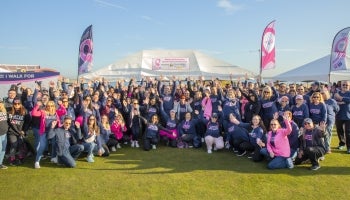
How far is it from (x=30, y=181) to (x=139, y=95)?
17.2 feet

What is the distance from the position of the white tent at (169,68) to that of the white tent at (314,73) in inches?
165

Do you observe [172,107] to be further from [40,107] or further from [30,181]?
[30,181]

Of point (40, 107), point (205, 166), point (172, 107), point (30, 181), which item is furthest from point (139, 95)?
point (30, 181)

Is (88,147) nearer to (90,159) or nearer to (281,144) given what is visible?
(90,159)

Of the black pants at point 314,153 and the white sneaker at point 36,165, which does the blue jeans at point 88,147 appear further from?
the black pants at point 314,153

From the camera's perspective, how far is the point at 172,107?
1003 centimetres

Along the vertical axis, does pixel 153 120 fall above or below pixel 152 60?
below

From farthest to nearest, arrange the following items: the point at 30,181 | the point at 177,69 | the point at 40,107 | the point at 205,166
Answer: the point at 177,69 < the point at 40,107 < the point at 205,166 < the point at 30,181

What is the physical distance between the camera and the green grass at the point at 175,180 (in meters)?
5.25

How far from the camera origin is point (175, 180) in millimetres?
5980

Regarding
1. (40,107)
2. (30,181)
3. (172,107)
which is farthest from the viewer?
(172,107)

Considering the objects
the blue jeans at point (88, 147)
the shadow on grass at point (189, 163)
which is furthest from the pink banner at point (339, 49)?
the blue jeans at point (88, 147)

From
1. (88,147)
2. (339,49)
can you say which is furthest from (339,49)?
(88,147)

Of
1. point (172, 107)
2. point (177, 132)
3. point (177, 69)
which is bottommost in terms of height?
point (177, 132)
